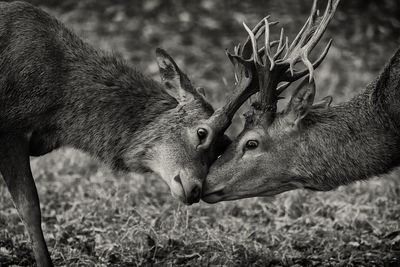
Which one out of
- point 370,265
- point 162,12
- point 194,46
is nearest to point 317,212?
point 370,265

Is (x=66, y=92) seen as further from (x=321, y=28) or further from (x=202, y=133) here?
(x=321, y=28)

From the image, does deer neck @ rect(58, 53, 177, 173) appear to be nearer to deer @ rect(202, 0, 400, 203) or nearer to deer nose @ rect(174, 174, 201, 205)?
deer nose @ rect(174, 174, 201, 205)

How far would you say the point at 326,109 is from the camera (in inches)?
246

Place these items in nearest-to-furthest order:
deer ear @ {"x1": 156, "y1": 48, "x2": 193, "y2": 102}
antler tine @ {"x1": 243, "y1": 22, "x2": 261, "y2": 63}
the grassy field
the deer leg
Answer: antler tine @ {"x1": 243, "y1": 22, "x2": 261, "y2": 63} → the deer leg → deer ear @ {"x1": 156, "y1": 48, "x2": 193, "y2": 102} → the grassy field

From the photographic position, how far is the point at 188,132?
615 cm

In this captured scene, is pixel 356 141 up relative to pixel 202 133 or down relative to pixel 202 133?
up

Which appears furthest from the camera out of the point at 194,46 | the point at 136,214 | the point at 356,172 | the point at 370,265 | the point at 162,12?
the point at 162,12

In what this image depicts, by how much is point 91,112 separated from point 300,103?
1808 millimetres

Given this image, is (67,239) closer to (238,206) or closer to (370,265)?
(238,206)

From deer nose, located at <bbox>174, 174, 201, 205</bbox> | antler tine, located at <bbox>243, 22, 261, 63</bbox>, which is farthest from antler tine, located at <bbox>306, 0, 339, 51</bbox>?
deer nose, located at <bbox>174, 174, 201, 205</bbox>

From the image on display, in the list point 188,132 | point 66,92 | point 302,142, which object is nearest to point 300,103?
point 302,142

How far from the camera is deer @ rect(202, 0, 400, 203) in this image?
599cm

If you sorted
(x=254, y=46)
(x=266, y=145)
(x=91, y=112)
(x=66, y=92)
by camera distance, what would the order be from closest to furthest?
(x=254, y=46) → (x=266, y=145) → (x=66, y=92) → (x=91, y=112)

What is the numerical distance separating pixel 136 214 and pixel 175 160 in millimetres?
1755
